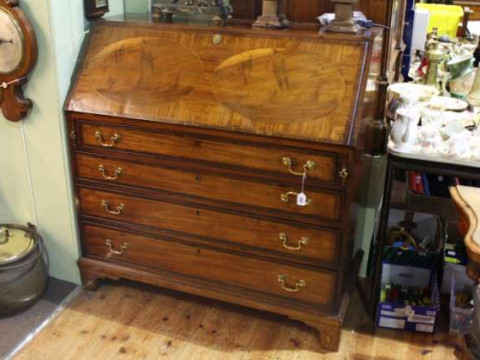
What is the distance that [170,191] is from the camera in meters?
2.13

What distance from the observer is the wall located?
2076 mm

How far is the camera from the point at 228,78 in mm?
1982

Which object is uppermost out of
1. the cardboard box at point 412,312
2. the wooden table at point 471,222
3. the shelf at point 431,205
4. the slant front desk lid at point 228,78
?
the slant front desk lid at point 228,78

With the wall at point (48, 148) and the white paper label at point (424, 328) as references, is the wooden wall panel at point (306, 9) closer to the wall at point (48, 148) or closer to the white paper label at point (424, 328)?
the wall at point (48, 148)

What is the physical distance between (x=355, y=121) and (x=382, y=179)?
2.62 ft

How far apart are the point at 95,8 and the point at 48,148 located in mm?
602

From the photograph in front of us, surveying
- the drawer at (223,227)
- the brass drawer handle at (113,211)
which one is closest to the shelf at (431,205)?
the drawer at (223,227)

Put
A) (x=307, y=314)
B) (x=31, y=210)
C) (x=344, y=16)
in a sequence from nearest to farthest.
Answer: (x=344, y=16)
(x=307, y=314)
(x=31, y=210)

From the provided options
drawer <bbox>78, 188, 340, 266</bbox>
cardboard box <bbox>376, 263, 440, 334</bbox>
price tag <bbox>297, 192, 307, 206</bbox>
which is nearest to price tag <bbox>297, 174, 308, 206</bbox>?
price tag <bbox>297, 192, 307, 206</bbox>

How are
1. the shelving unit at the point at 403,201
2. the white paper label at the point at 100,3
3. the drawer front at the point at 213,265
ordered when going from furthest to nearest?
1. the white paper label at the point at 100,3
2. the drawer front at the point at 213,265
3. the shelving unit at the point at 403,201

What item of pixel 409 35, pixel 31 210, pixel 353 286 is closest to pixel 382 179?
pixel 353 286

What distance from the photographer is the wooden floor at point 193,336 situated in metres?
2.13

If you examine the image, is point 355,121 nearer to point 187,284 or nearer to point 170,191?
point 170,191

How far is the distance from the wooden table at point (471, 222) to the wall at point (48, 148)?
59.6 inches
